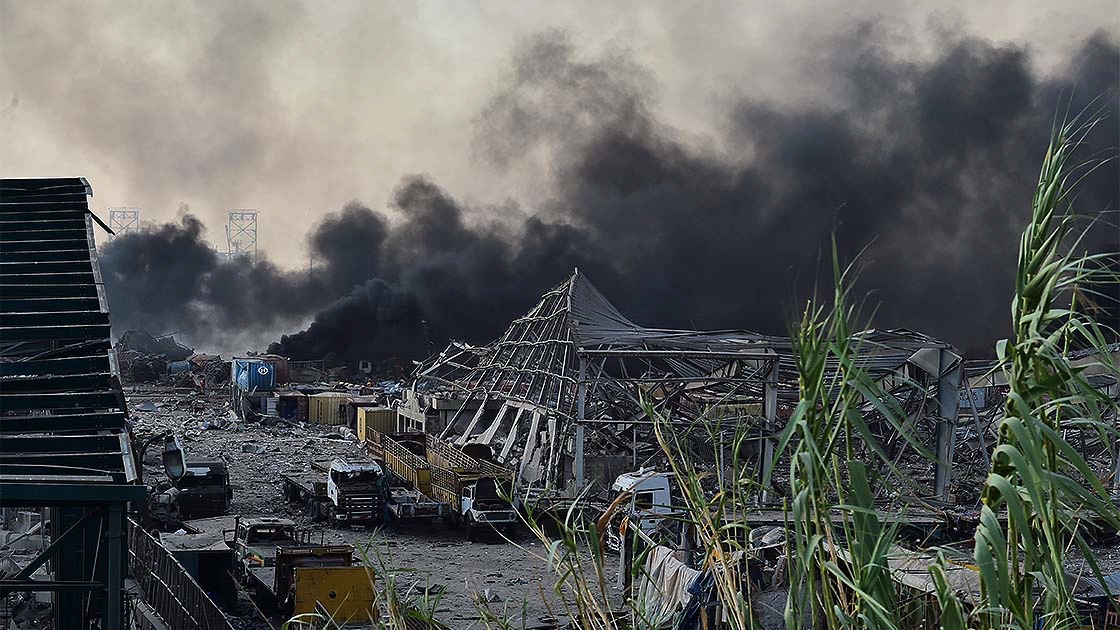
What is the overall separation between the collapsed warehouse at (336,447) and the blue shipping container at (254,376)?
236 millimetres

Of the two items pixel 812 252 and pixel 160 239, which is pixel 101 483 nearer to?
pixel 812 252

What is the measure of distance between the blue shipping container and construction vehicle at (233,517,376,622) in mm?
29290

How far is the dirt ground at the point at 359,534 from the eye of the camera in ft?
43.6

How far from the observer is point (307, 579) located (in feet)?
40.4

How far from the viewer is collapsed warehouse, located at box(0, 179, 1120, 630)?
6.00 meters

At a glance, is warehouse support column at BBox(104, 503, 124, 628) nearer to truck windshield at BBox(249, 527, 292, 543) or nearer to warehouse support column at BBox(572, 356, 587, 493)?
truck windshield at BBox(249, 527, 292, 543)

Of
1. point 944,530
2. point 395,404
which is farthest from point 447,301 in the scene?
point 944,530

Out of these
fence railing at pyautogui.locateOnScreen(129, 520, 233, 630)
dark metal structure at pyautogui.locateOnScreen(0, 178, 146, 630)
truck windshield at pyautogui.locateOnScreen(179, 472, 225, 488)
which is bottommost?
truck windshield at pyautogui.locateOnScreen(179, 472, 225, 488)

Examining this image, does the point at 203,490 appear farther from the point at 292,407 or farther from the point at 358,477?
the point at 292,407

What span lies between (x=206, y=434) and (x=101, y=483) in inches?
1206

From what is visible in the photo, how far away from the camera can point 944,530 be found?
1752 cm

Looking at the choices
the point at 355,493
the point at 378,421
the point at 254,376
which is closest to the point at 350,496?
the point at 355,493

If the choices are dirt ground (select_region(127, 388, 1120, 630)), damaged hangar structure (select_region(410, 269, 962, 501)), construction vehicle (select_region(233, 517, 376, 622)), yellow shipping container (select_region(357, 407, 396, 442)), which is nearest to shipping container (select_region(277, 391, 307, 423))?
dirt ground (select_region(127, 388, 1120, 630))

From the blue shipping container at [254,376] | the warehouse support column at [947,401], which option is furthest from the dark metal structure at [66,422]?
the blue shipping container at [254,376]
